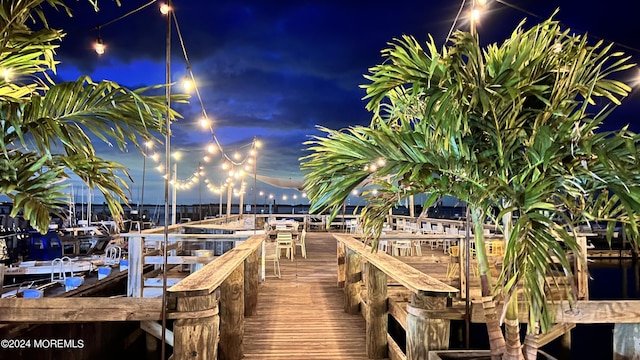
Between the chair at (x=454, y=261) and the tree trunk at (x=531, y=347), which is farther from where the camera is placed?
the chair at (x=454, y=261)

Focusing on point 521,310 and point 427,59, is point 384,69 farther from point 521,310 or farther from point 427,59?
point 521,310

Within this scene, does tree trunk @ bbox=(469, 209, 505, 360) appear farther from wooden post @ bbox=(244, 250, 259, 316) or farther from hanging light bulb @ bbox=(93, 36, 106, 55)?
hanging light bulb @ bbox=(93, 36, 106, 55)

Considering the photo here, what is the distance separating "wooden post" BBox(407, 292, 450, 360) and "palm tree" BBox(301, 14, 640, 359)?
0.35m

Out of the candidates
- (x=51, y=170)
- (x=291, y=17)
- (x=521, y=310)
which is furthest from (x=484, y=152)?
(x=291, y=17)

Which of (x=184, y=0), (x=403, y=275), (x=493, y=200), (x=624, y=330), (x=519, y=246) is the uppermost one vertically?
(x=184, y=0)

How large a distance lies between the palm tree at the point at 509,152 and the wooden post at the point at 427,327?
1.15 ft

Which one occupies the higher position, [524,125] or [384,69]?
[384,69]

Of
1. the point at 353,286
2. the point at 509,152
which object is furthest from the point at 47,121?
the point at 353,286

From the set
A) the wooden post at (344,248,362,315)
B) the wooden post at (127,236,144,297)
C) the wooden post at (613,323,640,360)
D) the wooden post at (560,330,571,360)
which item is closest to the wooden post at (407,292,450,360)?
the wooden post at (613,323,640,360)

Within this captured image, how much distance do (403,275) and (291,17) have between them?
47.6 ft

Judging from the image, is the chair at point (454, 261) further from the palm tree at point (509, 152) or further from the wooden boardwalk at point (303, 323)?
the palm tree at point (509, 152)

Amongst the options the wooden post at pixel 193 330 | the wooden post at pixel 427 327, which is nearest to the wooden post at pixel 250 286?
the wooden post at pixel 193 330

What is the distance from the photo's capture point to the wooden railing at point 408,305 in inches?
97.3

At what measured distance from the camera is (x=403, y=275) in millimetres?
2924
